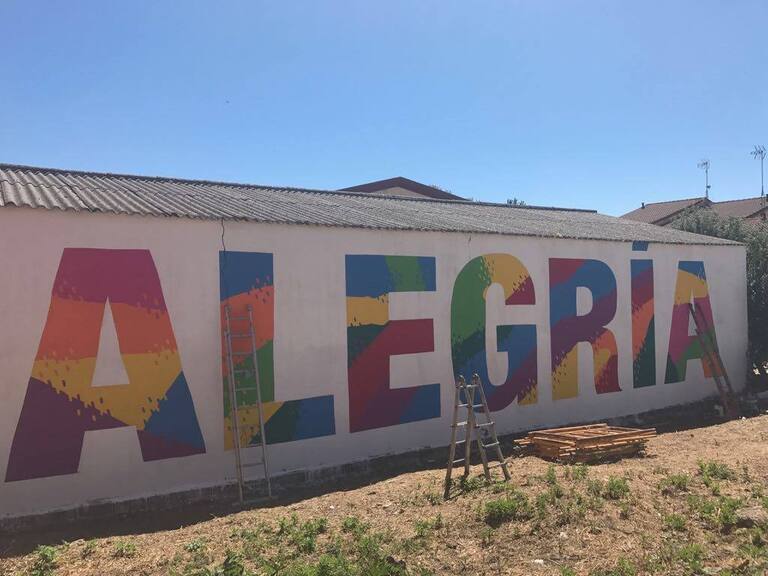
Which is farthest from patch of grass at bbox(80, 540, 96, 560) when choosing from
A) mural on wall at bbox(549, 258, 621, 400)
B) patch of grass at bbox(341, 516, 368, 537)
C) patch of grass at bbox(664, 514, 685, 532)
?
mural on wall at bbox(549, 258, 621, 400)

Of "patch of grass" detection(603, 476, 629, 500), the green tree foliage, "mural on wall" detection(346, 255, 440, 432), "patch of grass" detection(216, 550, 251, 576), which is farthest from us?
the green tree foliage

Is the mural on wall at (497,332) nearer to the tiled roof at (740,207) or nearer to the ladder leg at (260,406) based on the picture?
the ladder leg at (260,406)

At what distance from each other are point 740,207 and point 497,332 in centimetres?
3120

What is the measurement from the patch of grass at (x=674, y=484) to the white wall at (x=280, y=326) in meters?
4.37

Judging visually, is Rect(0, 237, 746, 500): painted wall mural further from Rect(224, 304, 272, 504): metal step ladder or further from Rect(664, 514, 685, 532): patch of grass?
Rect(664, 514, 685, 532): patch of grass

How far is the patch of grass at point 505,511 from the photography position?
651 centimetres

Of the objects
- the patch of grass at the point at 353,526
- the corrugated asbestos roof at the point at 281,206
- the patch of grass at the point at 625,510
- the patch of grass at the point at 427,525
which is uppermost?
the corrugated asbestos roof at the point at 281,206

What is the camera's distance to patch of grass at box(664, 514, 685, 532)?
6.36 metres

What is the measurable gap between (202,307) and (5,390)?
2.60 metres

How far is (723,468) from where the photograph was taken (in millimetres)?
8367

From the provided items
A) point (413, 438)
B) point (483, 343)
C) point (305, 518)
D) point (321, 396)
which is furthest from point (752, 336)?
point (305, 518)

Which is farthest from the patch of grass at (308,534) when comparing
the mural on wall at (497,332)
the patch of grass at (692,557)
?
the mural on wall at (497,332)

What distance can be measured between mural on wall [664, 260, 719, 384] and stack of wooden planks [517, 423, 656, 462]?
5266 millimetres

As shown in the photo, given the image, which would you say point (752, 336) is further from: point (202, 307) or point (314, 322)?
point (202, 307)
